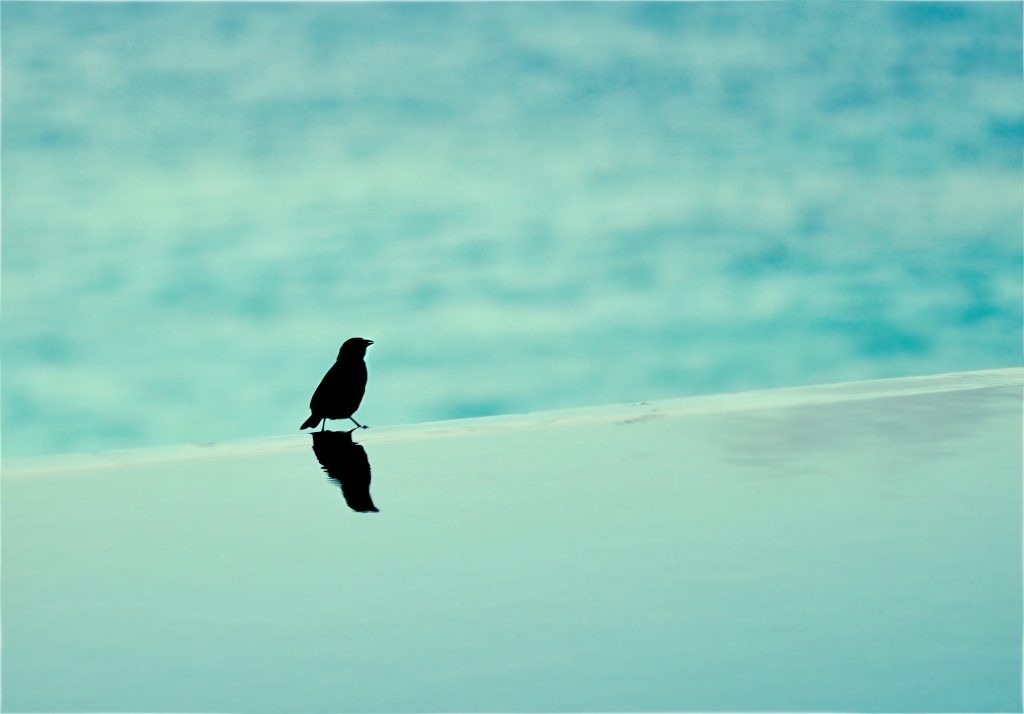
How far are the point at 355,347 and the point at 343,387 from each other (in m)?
0.18

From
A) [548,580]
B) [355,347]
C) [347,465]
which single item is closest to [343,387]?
[355,347]

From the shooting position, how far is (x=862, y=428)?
12.0 feet

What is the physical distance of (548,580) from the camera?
85.3 inches

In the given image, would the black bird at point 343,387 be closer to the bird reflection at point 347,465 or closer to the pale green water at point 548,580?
the bird reflection at point 347,465

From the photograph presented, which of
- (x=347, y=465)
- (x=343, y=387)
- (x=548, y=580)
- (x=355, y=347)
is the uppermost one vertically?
(x=355, y=347)

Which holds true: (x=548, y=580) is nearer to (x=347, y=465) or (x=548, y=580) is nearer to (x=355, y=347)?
(x=347, y=465)

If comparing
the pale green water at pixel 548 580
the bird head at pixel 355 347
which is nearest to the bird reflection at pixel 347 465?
the pale green water at pixel 548 580

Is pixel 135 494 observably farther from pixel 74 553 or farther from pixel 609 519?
pixel 609 519

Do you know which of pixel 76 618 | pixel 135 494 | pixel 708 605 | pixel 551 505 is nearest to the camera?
pixel 708 605

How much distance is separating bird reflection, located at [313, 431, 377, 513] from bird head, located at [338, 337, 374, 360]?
1.03 ft

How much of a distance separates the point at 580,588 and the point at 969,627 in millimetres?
652

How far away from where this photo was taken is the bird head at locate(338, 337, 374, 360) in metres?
4.62

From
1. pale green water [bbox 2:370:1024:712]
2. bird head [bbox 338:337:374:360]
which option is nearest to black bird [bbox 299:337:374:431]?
bird head [bbox 338:337:374:360]

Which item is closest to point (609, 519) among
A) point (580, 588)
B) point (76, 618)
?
point (580, 588)
